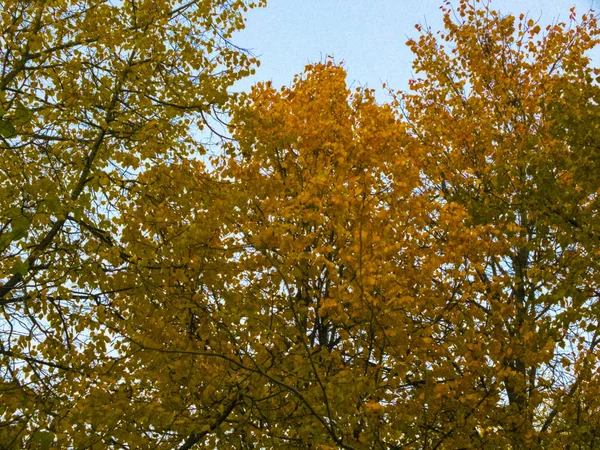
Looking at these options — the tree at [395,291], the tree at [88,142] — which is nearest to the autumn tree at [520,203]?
the tree at [395,291]

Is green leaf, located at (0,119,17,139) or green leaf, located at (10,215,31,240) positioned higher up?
green leaf, located at (0,119,17,139)

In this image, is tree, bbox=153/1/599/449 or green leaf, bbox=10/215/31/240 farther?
tree, bbox=153/1/599/449

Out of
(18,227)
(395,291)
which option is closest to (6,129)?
(18,227)

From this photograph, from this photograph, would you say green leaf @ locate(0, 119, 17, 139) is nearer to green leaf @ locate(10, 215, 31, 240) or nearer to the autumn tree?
green leaf @ locate(10, 215, 31, 240)

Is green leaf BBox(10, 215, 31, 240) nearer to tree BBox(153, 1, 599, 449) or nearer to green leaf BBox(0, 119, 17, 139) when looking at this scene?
green leaf BBox(0, 119, 17, 139)

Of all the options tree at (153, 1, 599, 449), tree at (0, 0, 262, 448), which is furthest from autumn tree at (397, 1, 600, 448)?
tree at (0, 0, 262, 448)

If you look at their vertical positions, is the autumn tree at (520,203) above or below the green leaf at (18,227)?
above

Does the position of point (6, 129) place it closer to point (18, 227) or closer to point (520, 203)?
point (18, 227)

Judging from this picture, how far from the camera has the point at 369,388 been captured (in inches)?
177

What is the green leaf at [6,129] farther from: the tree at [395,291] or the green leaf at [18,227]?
the tree at [395,291]

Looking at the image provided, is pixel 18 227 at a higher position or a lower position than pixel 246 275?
lower

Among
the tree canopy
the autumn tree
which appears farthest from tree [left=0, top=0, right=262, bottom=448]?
the autumn tree

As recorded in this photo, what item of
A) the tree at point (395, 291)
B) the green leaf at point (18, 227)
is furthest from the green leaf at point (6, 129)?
the tree at point (395, 291)

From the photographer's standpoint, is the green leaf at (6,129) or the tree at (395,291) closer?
the green leaf at (6,129)
